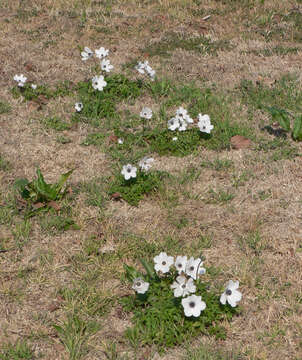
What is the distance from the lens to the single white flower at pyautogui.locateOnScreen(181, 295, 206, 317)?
2.87 meters

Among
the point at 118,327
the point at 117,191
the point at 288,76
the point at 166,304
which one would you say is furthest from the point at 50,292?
the point at 288,76

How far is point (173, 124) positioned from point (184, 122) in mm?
118

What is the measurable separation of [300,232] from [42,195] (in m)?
2.04

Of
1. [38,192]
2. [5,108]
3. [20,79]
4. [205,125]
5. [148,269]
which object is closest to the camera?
[148,269]

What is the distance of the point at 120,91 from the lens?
5621 millimetres

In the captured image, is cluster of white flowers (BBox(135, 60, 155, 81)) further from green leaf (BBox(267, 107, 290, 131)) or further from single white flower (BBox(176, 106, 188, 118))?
green leaf (BBox(267, 107, 290, 131))

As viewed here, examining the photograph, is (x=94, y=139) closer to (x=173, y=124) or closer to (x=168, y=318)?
(x=173, y=124)

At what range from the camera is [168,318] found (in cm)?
296

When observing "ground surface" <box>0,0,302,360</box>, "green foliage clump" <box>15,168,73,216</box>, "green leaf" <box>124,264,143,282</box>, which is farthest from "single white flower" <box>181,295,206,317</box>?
"green foliage clump" <box>15,168,73,216</box>

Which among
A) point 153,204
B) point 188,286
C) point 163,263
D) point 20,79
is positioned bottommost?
point 20,79

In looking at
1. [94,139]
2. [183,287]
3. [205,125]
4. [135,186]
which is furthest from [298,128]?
[183,287]

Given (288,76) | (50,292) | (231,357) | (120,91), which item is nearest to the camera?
(231,357)

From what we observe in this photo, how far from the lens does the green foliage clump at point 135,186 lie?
13.5 ft

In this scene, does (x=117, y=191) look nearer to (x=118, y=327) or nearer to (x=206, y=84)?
A: (x=118, y=327)
